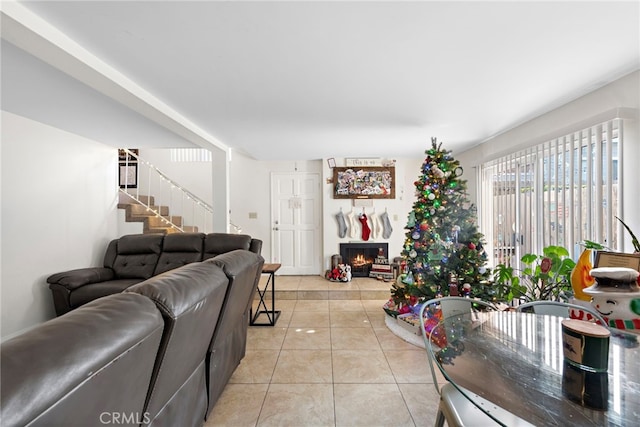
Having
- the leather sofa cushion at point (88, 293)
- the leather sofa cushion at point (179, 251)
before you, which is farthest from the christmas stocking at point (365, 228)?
the leather sofa cushion at point (88, 293)

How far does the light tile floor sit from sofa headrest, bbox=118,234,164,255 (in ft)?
5.90

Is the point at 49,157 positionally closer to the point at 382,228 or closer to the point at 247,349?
the point at 247,349

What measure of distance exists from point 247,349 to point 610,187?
341cm

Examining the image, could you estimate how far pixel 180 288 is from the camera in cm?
113

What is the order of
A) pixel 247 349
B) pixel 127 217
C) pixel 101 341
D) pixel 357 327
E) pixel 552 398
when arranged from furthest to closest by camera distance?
pixel 127 217
pixel 357 327
pixel 247 349
pixel 552 398
pixel 101 341

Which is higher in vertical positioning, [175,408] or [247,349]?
[175,408]

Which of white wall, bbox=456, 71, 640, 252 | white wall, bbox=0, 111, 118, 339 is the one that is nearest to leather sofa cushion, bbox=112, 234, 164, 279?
white wall, bbox=0, 111, 118, 339

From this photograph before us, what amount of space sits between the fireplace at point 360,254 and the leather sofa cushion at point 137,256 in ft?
9.95

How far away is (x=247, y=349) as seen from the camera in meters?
2.69

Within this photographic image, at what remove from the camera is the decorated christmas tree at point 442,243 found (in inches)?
111

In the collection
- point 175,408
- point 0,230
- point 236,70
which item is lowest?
point 175,408

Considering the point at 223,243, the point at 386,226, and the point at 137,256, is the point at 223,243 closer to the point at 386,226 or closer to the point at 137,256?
the point at 137,256

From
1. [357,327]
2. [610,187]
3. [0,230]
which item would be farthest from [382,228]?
[0,230]

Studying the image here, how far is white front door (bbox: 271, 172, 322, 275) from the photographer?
17.3 ft
